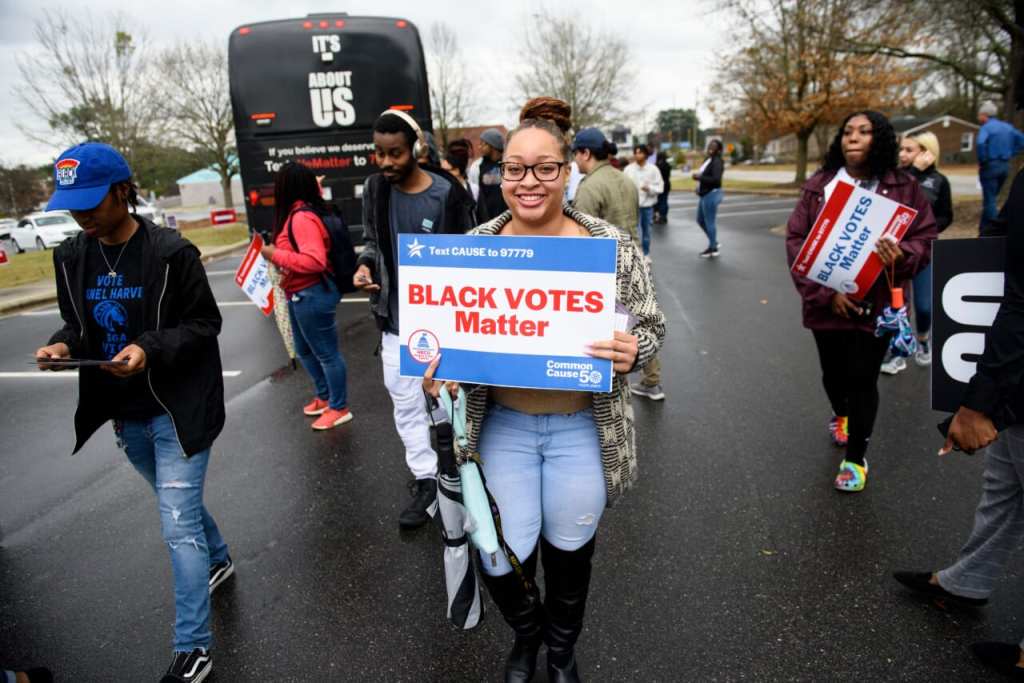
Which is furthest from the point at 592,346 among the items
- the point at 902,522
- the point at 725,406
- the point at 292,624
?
the point at 725,406

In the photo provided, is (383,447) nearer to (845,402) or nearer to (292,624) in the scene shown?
(292,624)

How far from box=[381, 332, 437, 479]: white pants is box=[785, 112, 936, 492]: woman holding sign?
2262 mm

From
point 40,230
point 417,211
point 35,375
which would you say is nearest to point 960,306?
point 417,211

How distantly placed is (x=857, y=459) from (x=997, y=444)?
4.12ft

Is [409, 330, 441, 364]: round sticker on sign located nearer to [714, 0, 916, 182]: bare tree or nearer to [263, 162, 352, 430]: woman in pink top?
[263, 162, 352, 430]: woman in pink top

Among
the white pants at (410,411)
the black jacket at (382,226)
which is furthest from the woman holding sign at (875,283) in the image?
the white pants at (410,411)

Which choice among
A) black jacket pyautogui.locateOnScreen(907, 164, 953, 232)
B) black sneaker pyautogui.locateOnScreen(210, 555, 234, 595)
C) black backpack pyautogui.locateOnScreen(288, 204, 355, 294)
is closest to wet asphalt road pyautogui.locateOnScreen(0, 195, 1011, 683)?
black sneaker pyautogui.locateOnScreen(210, 555, 234, 595)

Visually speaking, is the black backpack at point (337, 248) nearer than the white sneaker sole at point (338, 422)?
Yes

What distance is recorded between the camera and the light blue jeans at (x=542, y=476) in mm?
2059

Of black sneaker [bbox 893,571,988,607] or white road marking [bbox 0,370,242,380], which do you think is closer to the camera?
black sneaker [bbox 893,571,988,607]

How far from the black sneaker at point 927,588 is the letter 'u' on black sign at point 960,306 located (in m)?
0.87

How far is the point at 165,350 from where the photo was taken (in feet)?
7.56

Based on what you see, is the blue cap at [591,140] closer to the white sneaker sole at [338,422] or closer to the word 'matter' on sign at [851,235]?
the word 'matter' on sign at [851,235]

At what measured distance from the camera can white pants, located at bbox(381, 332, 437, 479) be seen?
3451mm
